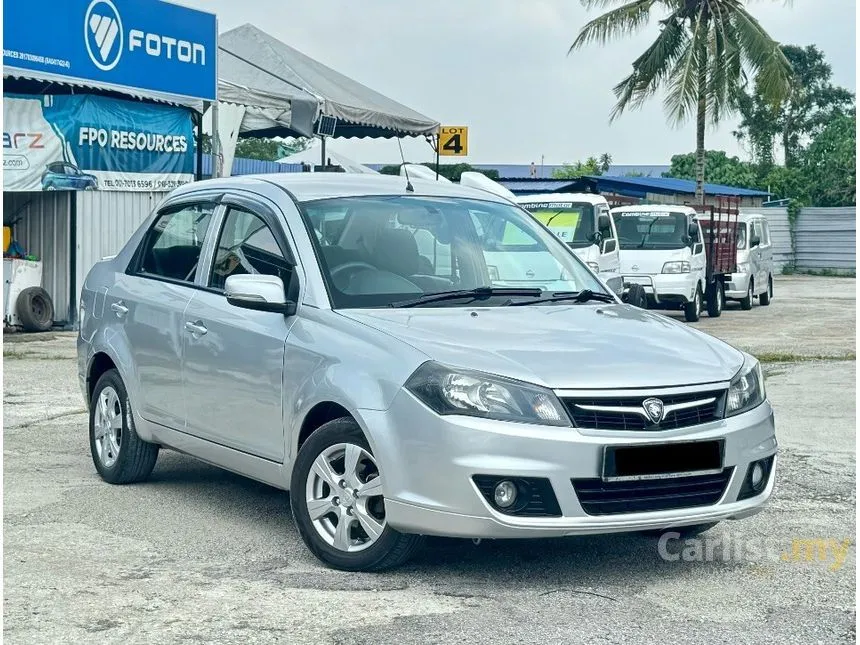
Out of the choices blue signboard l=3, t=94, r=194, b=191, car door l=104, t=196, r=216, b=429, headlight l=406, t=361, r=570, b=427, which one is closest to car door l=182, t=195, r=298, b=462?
car door l=104, t=196, r=216, b=429

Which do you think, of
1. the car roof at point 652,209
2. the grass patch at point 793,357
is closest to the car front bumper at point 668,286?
the car roof at point 652,209

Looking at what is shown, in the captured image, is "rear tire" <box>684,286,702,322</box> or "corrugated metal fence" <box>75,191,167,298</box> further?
"rear tire" <box>684,286,702,322</box>

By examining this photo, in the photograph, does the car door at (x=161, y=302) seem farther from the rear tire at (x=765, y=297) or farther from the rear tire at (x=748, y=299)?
the rear tire at (x=765, y=297)

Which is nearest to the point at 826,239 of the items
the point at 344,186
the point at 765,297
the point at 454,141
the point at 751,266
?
the point at 765,297

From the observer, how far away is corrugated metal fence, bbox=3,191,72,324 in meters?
18.2

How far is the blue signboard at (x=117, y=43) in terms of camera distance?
16.4 m

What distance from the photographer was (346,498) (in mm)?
5367

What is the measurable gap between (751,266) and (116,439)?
20448 millimetres

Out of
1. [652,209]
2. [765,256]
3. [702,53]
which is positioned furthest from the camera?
[702,53]

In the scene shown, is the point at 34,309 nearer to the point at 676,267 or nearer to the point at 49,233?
the point at 49,233

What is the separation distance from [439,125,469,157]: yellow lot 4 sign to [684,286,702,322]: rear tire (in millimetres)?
6053

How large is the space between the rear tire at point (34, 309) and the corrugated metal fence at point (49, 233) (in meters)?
0.57

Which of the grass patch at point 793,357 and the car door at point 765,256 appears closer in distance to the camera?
the grass patch at point 793,357

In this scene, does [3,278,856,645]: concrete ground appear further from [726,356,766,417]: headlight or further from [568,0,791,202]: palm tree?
[568,0,791,202]: palm tree
